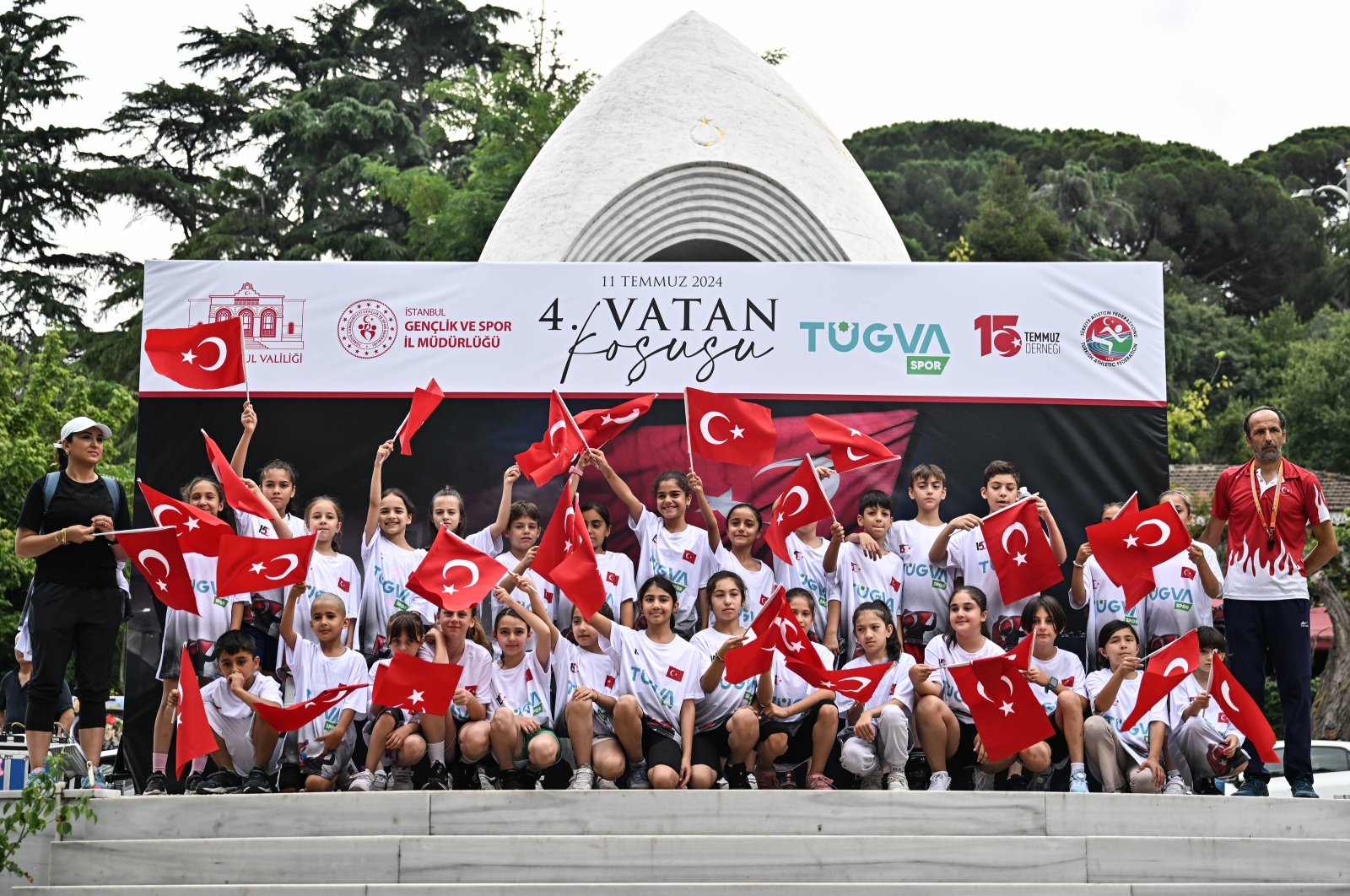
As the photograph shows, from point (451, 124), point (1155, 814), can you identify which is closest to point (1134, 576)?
point (1155, 814)

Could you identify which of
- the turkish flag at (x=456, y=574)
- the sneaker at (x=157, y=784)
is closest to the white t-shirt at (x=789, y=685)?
the turkish flag at (x=456, y=574)

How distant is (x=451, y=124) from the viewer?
2934 centimetres

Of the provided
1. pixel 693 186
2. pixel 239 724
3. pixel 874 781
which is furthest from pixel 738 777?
pixel 693 186

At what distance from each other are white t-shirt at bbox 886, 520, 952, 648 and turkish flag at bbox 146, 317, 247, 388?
4124mm

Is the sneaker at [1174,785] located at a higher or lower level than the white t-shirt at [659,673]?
lower

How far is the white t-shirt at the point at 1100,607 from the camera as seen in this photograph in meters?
8.97

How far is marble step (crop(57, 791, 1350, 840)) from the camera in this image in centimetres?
708

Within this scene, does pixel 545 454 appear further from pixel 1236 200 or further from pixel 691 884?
pixel 1236 200

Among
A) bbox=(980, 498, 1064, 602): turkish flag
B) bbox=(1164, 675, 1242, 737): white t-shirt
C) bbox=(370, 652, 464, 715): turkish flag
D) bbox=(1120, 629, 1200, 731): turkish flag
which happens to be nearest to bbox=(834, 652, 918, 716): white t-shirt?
bbox=(980, 498, 1064, 602): turkish flag

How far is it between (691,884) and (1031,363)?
4.63 metres

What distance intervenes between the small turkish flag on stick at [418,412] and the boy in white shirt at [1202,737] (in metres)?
4.47

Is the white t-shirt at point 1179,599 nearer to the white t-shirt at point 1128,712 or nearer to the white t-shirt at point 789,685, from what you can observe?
the white t-shirt at point 1128,712

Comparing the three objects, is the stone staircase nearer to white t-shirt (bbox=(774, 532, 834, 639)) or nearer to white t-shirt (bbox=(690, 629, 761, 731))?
white t-shirt (bbox=(690, 629, 761, 731))

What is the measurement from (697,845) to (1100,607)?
3.25 meters
